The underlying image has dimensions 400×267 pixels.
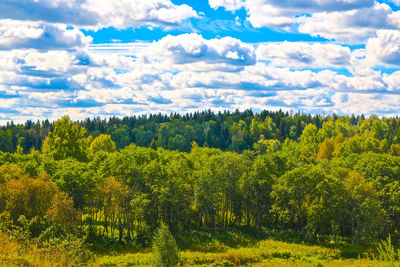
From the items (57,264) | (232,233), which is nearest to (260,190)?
(232,233)

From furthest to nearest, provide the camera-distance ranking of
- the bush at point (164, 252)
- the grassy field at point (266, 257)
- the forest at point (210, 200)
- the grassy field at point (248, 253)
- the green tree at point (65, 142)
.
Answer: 1. the green tree at point (65, 142)
2. the forest at point (210, 200)
3. the grassy field at point (248, 253)
4. the grassy field at point (266, 257)
5. the bush at point (164, 252)

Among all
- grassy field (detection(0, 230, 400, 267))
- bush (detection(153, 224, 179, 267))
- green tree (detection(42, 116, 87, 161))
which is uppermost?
green tree (detection(42, 116, 87, 161))

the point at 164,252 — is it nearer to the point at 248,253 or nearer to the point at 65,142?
the point at 248,253

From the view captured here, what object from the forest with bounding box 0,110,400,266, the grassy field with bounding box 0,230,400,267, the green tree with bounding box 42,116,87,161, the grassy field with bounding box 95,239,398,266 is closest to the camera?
the grassy field with bounding box 95,239,398,266

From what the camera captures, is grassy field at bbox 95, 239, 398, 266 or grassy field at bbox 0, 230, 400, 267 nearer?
grassy field at bbox 95, 239, 398, 266

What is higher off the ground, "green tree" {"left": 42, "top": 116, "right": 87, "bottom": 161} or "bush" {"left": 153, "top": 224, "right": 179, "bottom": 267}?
"green tree" {"left": 42, "top": 116, "right": 87, "bottom": 161}

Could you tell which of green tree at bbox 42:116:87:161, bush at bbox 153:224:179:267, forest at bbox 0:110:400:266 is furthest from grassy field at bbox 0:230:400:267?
green tree at bbox 42:116:87:161

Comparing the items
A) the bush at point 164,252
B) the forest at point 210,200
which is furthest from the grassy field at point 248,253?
the bush at point 164,252

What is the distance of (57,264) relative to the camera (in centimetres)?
1669

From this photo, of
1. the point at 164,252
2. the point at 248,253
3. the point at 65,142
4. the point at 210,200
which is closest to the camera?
the point at 164,252

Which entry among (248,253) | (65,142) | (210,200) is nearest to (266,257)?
(248,253)

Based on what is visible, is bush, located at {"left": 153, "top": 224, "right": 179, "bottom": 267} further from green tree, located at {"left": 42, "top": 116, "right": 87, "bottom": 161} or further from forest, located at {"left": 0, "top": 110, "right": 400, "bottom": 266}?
green tree, located at {"left": 42, "top": 116, "right": 87, "bottom": 161}

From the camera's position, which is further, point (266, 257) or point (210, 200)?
point (210, 200)

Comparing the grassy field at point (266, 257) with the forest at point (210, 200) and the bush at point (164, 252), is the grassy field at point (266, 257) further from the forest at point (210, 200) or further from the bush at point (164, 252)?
the bush at point (164, 252)
